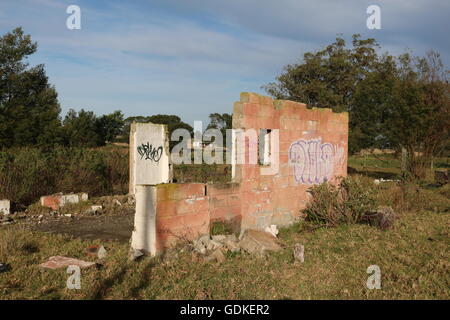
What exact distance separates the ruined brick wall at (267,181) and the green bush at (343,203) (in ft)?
1.57

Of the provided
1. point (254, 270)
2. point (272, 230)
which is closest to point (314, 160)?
point (272, 230)

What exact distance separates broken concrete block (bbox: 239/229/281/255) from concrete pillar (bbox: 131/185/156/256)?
145 centimetres

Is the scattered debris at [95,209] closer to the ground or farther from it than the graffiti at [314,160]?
closer to the ground

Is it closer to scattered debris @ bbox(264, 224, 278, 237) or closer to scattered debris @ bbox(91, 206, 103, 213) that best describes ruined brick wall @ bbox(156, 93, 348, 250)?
scattered debris @ bbox(264, 224, 278, 237)

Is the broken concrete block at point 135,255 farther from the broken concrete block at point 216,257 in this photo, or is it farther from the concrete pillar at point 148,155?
the concrete pillar at point 148,155

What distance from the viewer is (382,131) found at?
18.0m

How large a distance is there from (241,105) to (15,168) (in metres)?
7.22

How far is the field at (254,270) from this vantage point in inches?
159

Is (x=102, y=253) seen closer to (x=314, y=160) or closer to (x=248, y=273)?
(x=248, y=273)

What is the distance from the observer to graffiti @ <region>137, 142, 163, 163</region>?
10.8 m

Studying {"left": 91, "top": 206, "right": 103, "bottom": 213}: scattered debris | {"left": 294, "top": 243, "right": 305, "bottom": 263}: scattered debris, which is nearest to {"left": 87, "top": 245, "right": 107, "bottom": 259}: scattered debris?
{"left": 294, "top": 243, "right": 305, "bottom": 263}: scattered debris

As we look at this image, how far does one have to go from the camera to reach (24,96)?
79.8ft

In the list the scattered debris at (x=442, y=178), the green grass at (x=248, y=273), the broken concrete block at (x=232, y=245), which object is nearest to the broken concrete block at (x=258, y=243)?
the broken concrete block at (x=232, y=245)

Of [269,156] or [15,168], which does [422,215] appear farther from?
[15,168]
